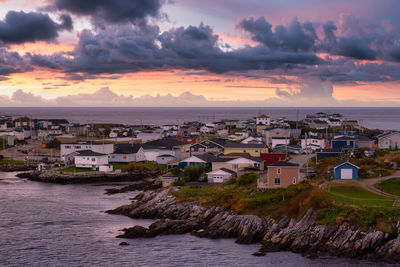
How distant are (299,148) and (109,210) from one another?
115 feet

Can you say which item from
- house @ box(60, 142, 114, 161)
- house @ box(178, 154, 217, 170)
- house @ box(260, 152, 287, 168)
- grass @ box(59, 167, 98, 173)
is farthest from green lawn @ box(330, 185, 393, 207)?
house @ box(60, 142, 114, 161)

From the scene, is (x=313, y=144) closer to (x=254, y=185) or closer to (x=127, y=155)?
(x=127, y=155)

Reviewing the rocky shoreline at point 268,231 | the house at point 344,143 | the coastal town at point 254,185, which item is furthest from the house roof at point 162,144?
the rocky shoreline at point 268,231

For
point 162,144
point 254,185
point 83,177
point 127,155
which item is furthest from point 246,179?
point 162,144

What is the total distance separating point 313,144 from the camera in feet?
238

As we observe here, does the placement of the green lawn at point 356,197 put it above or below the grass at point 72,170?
above

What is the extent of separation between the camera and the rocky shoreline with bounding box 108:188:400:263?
28.5 meters

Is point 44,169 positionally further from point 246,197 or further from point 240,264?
point 240,264

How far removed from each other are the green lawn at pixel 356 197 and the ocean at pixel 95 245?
21.2ft

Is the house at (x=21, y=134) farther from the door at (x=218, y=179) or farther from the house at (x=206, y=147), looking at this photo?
the door at (x=218, y=179)

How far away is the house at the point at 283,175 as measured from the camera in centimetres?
4181

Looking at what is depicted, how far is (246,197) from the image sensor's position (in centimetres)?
3891

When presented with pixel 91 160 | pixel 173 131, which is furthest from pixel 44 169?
pixel 173 131

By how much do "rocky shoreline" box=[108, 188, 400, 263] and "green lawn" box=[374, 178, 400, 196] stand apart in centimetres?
744
